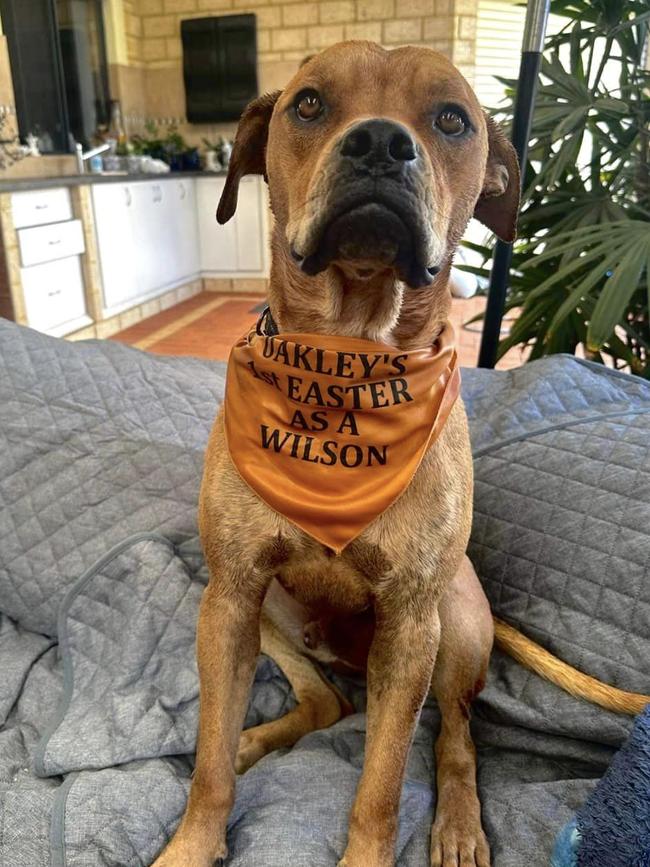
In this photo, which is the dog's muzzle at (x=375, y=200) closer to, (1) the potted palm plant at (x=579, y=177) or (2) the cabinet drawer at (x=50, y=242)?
(1) the potted palm plant at (x=579, y=177)

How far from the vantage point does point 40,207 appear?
425 centimetres

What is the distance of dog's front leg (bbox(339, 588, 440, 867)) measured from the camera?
3.41 feet

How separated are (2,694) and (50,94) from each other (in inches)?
209

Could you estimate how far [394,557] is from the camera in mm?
1061

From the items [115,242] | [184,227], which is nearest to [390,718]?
[115,242]

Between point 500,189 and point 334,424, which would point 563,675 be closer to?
point 334,424

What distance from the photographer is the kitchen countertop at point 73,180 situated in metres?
3.97

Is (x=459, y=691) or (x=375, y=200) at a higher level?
(x=375, y=200)

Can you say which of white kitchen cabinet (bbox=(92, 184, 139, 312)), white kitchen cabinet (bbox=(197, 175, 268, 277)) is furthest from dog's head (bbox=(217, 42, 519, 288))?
white kitchen cabinet (bbox=(197, 175, 268, 277))

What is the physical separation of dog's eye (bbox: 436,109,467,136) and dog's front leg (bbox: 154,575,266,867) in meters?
0.73

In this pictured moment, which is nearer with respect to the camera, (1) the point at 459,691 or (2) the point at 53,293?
(1) the point at 459,691

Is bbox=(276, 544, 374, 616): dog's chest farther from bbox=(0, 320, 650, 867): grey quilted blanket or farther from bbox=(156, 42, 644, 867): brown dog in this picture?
bbox=(0, 320, 650, 867): grey quilted blanket

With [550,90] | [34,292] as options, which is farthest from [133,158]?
[550,90]

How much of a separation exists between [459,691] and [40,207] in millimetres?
4013
